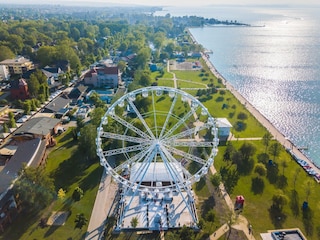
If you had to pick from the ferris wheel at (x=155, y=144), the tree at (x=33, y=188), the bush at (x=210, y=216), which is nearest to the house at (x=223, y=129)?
the ferris wheel at (x=155, y=144)

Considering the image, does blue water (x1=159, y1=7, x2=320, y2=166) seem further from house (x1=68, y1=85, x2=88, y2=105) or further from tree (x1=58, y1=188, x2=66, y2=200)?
house (x1=68, y1=85, x2=88, y2=105)

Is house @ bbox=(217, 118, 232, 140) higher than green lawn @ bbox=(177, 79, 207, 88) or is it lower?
higher

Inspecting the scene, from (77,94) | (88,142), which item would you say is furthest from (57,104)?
(88,142)

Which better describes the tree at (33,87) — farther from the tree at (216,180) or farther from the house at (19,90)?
the tree at (216,180)

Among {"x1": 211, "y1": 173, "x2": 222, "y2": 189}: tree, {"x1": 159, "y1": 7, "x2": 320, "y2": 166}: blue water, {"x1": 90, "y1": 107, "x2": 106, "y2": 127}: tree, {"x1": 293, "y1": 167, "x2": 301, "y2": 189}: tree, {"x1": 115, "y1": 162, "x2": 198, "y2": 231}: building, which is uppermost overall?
{"x1": 90, "y1": 107, "x2": 106, "y2": 127}: tree

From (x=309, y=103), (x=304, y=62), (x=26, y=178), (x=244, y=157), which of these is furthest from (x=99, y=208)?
(x=304, y=62)

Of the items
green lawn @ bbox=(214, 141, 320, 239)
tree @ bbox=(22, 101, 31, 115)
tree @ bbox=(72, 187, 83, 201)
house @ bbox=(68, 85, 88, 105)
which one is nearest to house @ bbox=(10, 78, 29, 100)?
tree @ bbox=(22, 101, 31, 115)
